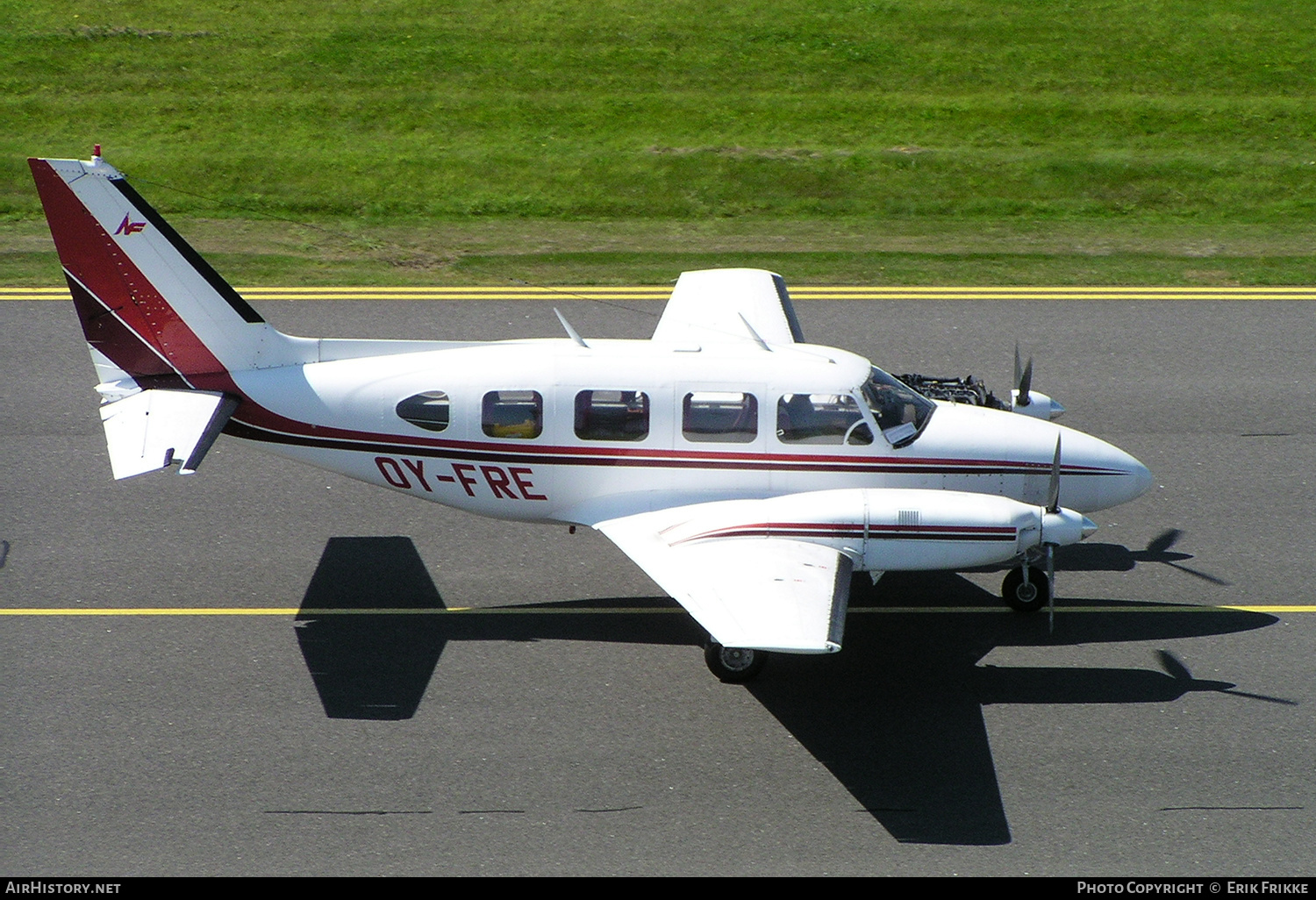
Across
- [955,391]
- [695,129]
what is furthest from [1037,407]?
[695,129]

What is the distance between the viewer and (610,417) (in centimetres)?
1205

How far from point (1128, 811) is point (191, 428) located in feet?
27.8

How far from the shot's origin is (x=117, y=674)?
1127 centimetres

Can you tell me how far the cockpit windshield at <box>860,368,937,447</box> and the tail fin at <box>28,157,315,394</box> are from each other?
5401 millimetres

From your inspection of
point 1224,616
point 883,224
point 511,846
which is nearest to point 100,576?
point 511,846

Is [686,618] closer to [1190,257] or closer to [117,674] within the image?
[117,674]

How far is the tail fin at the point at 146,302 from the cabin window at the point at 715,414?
372cm

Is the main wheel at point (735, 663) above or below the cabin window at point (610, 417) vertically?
below

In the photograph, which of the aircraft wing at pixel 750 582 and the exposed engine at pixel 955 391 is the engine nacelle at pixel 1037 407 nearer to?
the exposed engine at pixel 955 391

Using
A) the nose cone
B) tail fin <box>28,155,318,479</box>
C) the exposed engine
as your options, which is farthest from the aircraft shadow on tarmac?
tail fin <box>28,155,318,479</box>

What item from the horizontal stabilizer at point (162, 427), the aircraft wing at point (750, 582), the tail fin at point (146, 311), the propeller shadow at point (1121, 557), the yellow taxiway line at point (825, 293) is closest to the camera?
the aircraft wing at point (750, 582)

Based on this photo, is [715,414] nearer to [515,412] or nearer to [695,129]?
[515,412]

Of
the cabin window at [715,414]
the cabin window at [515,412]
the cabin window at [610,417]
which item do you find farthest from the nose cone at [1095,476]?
the cabin window at [515,412]

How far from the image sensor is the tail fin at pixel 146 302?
39.2ft
